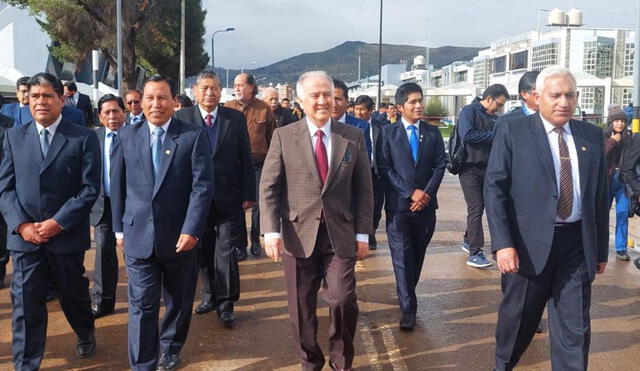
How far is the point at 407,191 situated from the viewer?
5.49 m

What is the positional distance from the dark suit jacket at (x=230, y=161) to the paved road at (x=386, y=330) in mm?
988

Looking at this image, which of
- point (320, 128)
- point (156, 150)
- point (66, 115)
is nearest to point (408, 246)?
point (320, 128)

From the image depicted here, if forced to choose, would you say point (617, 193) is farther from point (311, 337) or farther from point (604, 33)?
point (604, 33)

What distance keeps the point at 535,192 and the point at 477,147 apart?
343 centimetres

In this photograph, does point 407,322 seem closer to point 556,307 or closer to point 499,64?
point 556,307

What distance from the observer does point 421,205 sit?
217 inches

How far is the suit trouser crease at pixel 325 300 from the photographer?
4109 millimetres

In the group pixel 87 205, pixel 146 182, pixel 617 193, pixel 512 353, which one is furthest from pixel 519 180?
pixel 617 193

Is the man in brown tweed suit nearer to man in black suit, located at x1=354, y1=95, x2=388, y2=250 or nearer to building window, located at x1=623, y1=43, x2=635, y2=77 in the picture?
man in black suit, located at x1=354, y1=95, x2=388, y2=250

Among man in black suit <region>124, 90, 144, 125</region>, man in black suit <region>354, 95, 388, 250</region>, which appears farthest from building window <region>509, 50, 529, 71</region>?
man in black suit <region>124, 90, 144, 125</region>

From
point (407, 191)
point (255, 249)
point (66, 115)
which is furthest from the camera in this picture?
point (255, 249)

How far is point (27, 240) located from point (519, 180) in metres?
3.03

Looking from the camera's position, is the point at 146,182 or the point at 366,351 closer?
the point at 146,182

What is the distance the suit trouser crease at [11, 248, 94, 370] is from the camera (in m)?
4.13
